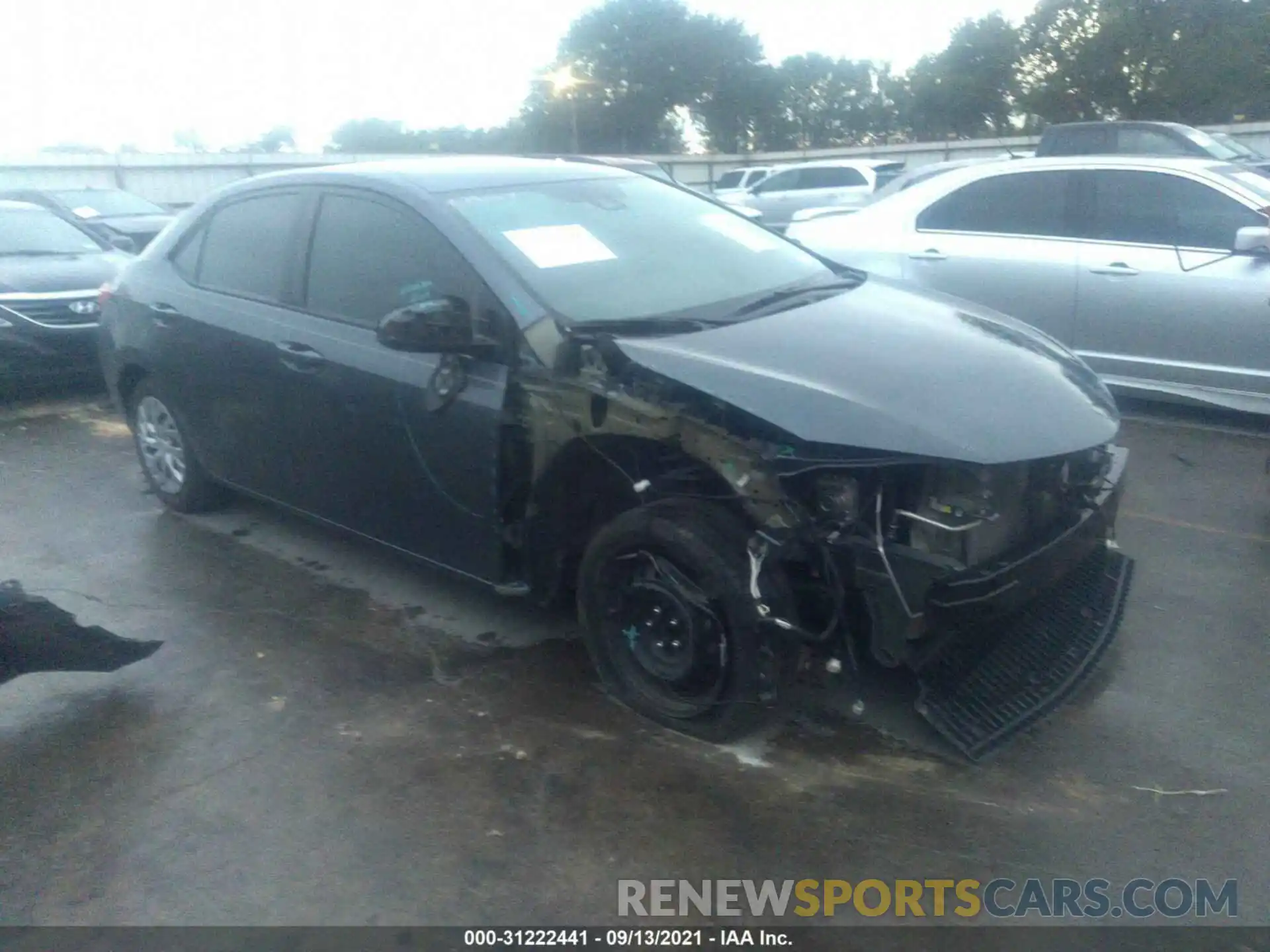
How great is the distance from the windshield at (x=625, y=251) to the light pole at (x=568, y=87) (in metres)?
49.2

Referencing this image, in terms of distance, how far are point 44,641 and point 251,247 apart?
6.65ft

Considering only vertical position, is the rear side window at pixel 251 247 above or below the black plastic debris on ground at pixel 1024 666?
above

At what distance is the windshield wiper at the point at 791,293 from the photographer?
13.0 ft

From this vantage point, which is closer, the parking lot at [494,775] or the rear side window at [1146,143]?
the parking lot at [494,775]

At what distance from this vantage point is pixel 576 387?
11.6 ft

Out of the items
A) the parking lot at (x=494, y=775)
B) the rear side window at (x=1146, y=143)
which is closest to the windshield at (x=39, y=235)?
the parking lot at (x=494, y=775)

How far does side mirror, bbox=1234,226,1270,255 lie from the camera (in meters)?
5.95

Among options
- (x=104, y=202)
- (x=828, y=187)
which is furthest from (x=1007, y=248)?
(x=828, y=187)

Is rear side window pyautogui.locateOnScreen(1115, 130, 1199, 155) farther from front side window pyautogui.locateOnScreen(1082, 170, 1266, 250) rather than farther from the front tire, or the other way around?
the front tire

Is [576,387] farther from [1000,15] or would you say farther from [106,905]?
[1000,15]

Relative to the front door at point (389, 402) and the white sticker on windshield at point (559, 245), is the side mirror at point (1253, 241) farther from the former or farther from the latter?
the front door at point (389, 402)

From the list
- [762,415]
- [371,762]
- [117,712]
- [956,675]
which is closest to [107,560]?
[117,712]

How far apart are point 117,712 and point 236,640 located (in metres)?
0.58

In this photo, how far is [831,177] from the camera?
2094cm
